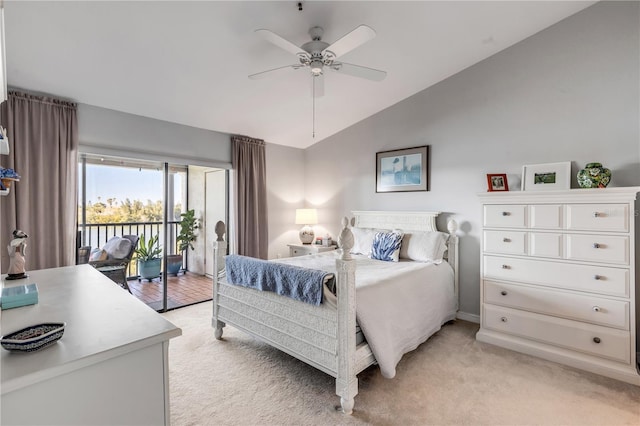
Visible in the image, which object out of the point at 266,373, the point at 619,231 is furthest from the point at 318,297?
the point at 619,231

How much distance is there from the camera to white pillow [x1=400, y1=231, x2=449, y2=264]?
340cm

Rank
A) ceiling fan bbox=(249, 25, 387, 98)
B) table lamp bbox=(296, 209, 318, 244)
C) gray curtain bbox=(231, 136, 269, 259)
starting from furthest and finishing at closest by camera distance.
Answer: table lamp bbox=(296, 209, 318, 244) → gray curtain bbox=(231, 136, 269, 259) → ceiling fan bbox=(249, 25, 387, 98)

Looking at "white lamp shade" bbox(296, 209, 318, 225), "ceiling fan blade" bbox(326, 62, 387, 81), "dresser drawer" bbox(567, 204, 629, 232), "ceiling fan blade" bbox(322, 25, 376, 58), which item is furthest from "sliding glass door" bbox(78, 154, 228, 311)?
"dresser drawer" bbox(567, 204, 629, 232)

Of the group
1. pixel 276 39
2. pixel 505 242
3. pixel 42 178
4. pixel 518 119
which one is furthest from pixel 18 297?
pixel 518 119

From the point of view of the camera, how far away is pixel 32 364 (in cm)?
84

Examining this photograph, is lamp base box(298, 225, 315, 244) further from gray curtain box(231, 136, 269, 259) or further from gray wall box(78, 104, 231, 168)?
gray wall box(78, 104, 231, 168)

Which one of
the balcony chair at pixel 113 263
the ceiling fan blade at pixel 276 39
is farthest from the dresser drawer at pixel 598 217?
the balcony chair at pixel 113 263

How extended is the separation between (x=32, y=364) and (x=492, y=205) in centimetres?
329

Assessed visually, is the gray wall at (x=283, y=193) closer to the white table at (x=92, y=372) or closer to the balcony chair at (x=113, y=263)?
the balcony chair at (x=113, y=263)

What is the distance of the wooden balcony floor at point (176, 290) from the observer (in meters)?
3.96

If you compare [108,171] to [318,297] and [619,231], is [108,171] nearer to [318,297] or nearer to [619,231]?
[318,297]

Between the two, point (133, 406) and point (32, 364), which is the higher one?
point (32, 364)

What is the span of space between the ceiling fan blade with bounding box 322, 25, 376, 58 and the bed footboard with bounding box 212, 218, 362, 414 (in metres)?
1.20

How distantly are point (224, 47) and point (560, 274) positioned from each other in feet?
11.4
